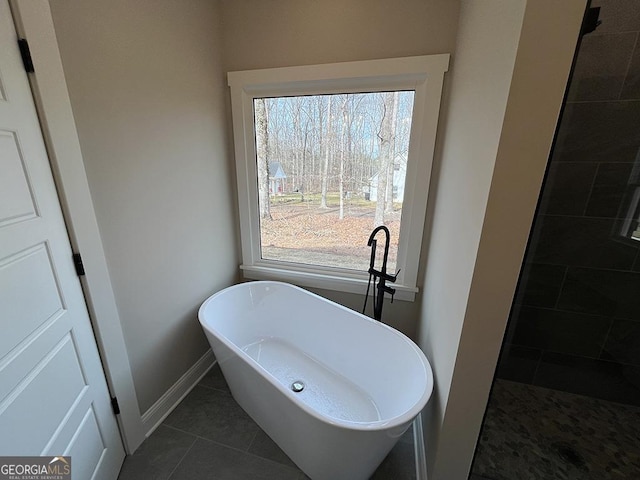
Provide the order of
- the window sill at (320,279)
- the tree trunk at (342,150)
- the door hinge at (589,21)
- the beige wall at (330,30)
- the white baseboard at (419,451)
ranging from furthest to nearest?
the window sill at (320,279) < the tree trunk at (342,150) < the beige wall at (330,30) < the white baseboard at (419,451) < the door hinge at (589,21)

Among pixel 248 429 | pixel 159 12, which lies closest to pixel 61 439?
pixel 248 429

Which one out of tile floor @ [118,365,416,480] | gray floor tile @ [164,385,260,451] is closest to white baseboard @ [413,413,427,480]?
tile floor @ [118,365,416,480]

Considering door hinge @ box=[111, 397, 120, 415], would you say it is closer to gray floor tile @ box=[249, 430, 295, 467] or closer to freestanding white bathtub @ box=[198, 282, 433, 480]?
freestanding white bathtub @ box=[198, 282, 433, 480]

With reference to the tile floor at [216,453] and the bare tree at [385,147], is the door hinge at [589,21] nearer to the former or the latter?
the bare tree at [385,147]

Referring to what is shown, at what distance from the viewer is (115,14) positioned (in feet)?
3.95

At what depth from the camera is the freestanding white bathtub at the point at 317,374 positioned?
1.14 m

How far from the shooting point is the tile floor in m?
1.38

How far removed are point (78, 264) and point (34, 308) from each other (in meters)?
0.23

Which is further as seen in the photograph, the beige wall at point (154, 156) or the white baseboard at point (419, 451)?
the white baseboard at point (419, 451)

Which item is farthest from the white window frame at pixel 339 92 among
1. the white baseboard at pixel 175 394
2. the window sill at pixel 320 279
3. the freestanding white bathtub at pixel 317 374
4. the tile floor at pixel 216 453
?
the tile floor at pixel 216 453

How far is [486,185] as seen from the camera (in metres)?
0.83

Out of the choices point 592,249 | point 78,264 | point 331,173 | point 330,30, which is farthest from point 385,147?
point 78,264

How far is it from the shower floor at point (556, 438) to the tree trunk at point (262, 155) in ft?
6.31

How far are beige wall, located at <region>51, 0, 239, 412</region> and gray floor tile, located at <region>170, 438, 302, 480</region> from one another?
438mm
